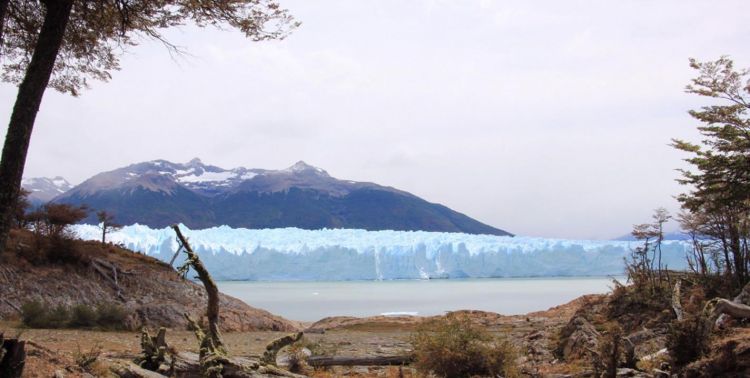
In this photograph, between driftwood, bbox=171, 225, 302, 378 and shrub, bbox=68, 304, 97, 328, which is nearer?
driftwood, bbox=171, 225, 302, 378

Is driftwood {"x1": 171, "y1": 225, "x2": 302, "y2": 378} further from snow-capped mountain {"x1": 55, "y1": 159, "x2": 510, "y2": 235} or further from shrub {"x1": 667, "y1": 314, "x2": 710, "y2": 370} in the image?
snow-capped mountain {"x1": 55, "y1": 159, "x2": 510, "y2": 235}

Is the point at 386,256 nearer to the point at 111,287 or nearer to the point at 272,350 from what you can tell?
the point at 111,287

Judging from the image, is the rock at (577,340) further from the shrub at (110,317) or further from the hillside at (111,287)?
the shrub at (110,317)

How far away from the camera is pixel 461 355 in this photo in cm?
980

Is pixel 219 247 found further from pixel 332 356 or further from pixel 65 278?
pixel 332 356

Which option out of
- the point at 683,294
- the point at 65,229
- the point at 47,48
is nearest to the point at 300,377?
the point at 47,48

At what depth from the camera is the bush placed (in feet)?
32.1

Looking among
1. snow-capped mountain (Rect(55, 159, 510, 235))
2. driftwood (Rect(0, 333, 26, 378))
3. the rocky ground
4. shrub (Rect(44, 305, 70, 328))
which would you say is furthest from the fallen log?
snow-capped mountain (Rect(55, 159, 510, 235))

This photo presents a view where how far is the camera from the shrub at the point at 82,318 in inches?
611

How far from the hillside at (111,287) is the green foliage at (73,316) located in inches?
14.7

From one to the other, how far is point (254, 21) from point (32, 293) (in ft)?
39.3

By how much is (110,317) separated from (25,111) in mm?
10757

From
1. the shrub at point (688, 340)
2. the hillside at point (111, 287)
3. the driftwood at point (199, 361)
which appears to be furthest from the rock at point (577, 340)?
the hillside at point (111, 287)

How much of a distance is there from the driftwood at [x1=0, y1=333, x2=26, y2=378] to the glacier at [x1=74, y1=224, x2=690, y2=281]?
4206 centimetres
